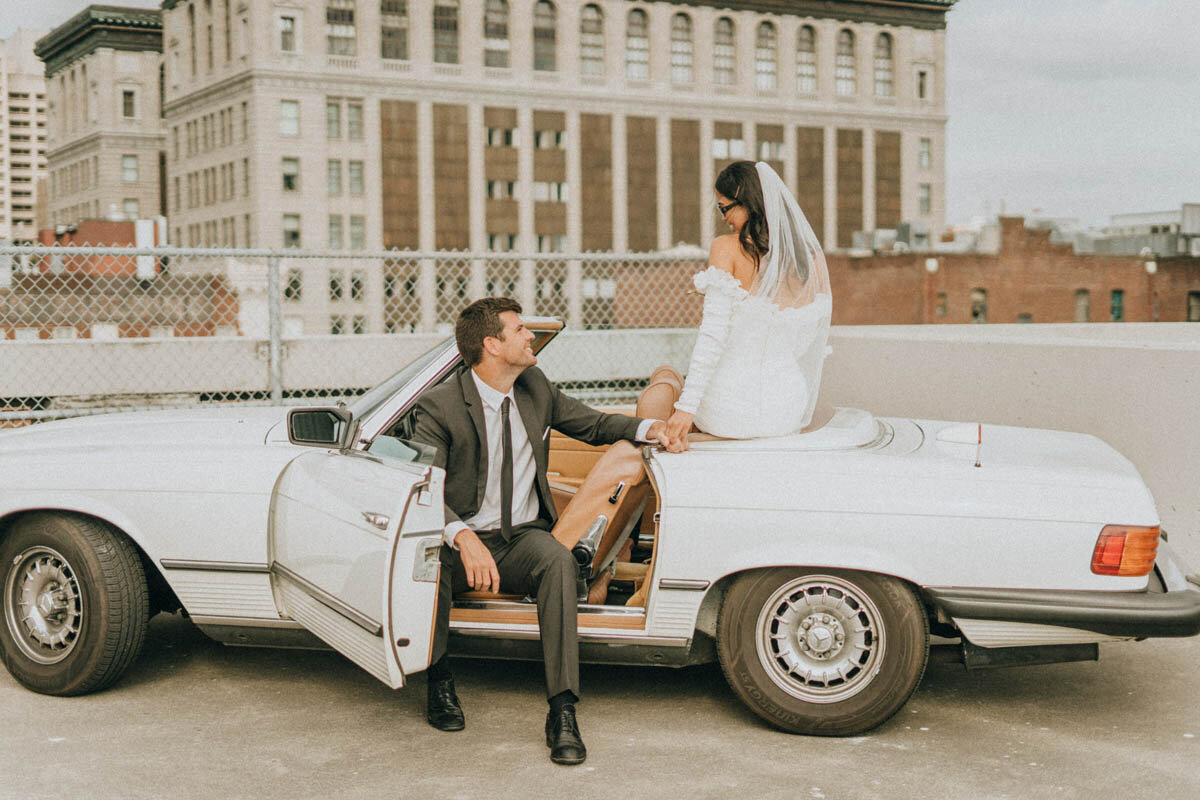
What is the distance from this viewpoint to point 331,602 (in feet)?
13.7

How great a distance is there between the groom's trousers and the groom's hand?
0.10 meters

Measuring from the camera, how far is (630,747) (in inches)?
168

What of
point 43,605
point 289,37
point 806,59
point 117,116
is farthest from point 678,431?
point 117,116

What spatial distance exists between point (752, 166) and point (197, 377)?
6.59 m

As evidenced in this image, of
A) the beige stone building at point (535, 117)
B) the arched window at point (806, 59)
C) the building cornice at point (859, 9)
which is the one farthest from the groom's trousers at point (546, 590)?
the arched window at point (806, 59)

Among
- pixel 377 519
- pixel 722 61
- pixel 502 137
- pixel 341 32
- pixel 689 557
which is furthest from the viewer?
pixel 722 61

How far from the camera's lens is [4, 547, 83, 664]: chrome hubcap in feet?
15.5

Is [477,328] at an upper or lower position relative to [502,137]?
lower

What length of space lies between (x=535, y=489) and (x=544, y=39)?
9626cm

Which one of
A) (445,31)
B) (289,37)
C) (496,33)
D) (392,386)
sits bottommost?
(392,386)

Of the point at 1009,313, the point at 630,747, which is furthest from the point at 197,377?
the point at 1009,313

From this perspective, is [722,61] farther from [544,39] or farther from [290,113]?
[290,113]

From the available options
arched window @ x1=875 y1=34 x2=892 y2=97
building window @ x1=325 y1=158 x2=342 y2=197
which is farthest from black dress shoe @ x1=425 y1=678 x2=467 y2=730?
arched window @ x1=875 y1=34 x2=892 y2=97

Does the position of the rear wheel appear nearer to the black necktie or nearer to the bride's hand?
the black necktie
